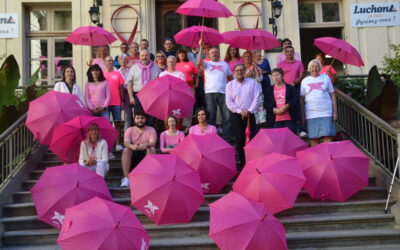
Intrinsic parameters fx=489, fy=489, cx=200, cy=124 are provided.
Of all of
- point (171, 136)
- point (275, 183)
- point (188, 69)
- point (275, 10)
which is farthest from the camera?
point (275, 10)

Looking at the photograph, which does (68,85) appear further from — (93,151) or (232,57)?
(232,57)

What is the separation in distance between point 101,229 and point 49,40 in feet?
32.7

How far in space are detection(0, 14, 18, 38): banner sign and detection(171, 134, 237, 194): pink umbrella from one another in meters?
8.28

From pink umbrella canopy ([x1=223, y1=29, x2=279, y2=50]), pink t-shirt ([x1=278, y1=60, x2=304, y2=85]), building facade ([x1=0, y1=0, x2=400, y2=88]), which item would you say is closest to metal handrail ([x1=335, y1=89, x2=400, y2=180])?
pink t-shirt ([x1=278, y1=60, x2=304, y2=85])

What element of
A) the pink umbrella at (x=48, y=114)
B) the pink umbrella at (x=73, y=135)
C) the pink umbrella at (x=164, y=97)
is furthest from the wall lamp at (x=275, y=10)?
the pink umbrella at (x=48, y=114)

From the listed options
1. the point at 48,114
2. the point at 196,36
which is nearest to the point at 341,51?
the point at 196,36

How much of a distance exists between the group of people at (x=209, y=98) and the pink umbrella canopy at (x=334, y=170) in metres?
1.22

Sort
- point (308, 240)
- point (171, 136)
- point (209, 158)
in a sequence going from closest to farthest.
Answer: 1. point (308, 240)
2. point (209, 158)
3. point (171, 136)

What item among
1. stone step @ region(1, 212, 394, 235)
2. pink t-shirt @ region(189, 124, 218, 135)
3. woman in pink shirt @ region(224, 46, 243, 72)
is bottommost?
stone step @ region(1, 212, 394, 235)

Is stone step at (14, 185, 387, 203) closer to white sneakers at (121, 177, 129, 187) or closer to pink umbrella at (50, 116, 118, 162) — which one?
white sneakers at (121, 177, 129, 187)

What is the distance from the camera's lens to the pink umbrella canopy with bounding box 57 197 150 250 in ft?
15.7

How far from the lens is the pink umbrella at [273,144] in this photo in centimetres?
685

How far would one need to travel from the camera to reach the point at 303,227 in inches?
254

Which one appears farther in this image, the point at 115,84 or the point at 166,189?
the point at 115,84
